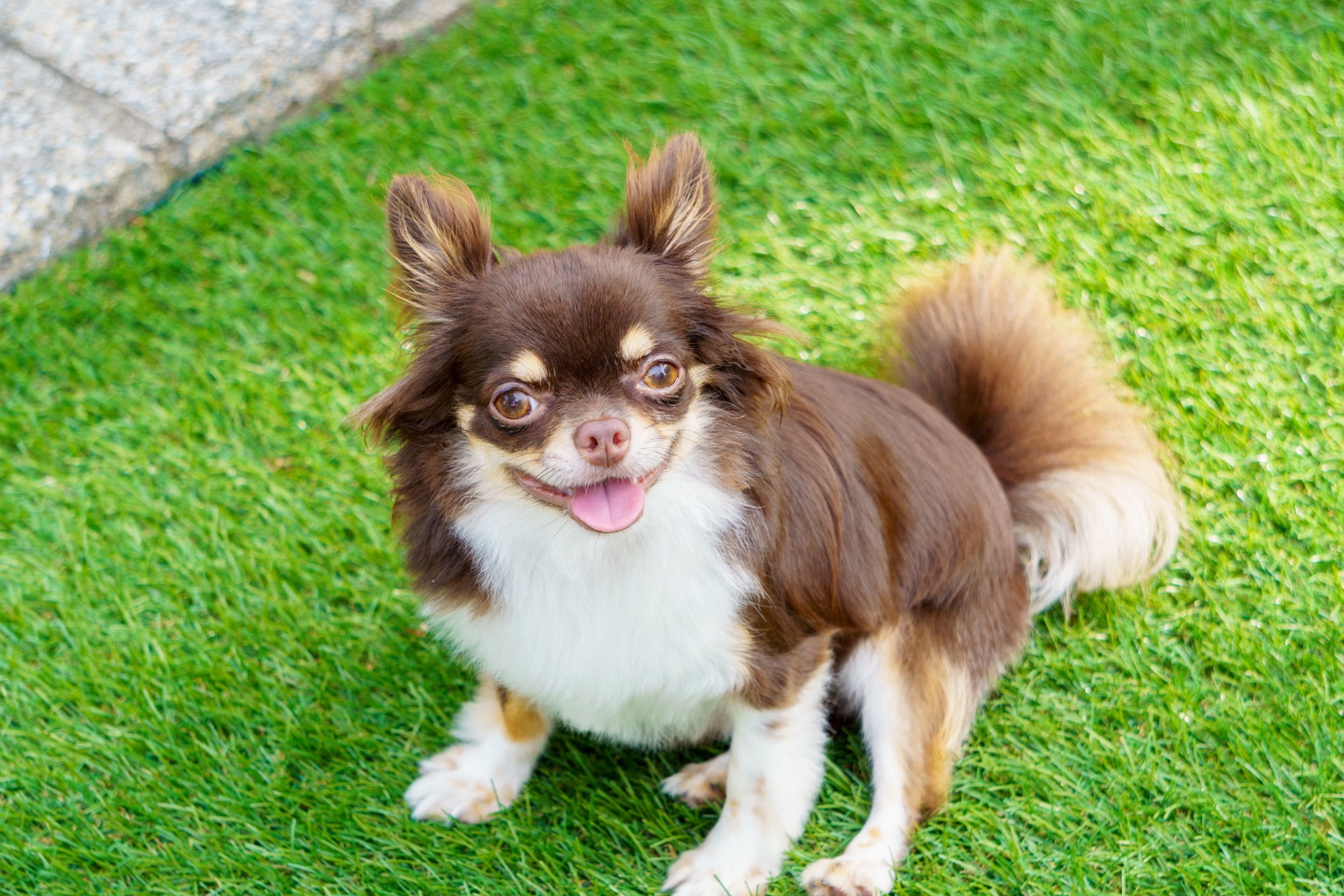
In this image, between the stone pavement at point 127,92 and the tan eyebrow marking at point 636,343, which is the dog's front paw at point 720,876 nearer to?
the tan eyebrow marking at point 636,343

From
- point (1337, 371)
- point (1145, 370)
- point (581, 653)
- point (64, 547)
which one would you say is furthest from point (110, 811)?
point (1337, 371)

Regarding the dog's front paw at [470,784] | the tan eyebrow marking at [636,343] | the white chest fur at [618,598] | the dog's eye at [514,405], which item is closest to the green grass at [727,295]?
the dog's front paw at [470,784]

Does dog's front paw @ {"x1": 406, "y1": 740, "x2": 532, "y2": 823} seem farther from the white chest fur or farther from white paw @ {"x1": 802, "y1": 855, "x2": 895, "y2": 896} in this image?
white paw @ {"x1": 802, "y1": 855, "x2": 895, "y2": 896}

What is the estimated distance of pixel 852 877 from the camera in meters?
2.79

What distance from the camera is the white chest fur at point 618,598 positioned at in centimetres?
244

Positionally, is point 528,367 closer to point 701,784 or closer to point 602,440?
point 602,440

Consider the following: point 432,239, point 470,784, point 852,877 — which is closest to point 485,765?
point 470,784

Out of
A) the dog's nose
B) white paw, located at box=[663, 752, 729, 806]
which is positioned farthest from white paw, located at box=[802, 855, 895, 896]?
the dog's nose

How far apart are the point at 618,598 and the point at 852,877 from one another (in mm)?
943

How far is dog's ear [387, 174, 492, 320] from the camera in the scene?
2.38 metres

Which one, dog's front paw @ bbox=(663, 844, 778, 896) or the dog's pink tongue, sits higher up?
the dog's pink tongue

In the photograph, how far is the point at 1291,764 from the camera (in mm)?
2873

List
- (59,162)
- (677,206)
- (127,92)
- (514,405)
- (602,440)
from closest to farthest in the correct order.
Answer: (602,440)
(514,405)
(677,206)
(59,162)
(127,92)

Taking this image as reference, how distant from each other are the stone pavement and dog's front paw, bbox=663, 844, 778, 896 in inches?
134
